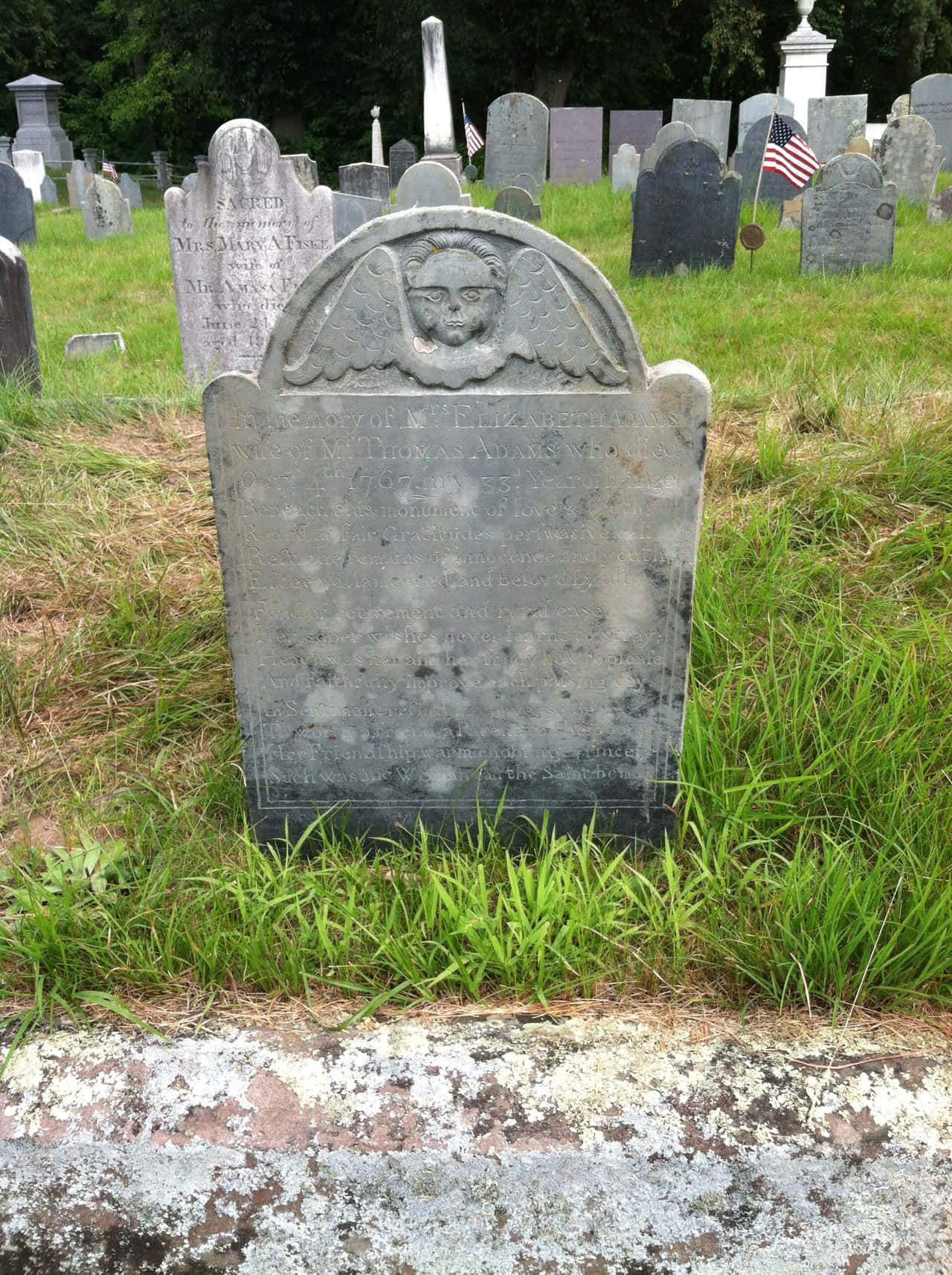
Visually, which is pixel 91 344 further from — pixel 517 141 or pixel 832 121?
pixel 832 121

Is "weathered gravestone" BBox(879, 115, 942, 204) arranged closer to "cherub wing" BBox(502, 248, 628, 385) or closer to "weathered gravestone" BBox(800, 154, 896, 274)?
"weathered gravestone" BBox(800, 154, 896, 274)

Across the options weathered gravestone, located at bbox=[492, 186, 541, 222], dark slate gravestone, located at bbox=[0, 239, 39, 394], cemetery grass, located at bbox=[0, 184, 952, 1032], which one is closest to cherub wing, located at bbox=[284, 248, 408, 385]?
cemetery grass, located at bbox=[0, 184, 952, 1032]

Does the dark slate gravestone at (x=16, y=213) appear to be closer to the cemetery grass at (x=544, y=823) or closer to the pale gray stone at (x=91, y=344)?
the pale gray stone at (x=91, y=344)

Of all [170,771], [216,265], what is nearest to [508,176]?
[216,265]

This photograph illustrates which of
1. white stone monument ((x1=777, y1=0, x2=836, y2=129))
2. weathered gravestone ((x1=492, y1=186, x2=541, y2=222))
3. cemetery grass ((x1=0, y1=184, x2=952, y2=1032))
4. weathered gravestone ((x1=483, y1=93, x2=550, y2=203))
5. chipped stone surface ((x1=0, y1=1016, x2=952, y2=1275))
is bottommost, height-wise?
chipped stone surface ((x1=0, y1=1016, x2=952, y2=1275))

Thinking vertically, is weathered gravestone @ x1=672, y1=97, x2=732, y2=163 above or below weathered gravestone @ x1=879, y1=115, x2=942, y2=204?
above

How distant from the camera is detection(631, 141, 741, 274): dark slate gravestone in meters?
8.17

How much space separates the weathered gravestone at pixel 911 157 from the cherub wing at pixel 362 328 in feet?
37.7

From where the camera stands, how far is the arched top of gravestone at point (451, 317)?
7.44 ft

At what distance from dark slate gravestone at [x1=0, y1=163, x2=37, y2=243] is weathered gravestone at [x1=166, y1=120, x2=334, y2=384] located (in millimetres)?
8463

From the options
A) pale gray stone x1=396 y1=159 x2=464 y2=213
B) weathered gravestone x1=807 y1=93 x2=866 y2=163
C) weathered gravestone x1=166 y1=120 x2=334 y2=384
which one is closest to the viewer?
weathered gravestone x1=166 y1=120 x2=334 y2=384

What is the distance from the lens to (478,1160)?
1.91 m

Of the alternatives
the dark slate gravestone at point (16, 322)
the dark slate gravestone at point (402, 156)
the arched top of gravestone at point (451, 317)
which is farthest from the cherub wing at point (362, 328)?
the dark slate gravestone at point (402, 156)

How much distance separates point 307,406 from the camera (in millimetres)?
2371
